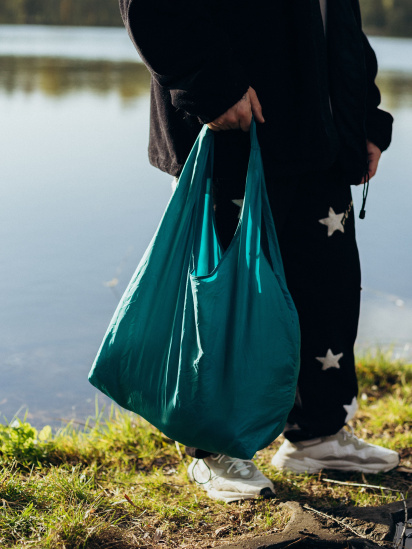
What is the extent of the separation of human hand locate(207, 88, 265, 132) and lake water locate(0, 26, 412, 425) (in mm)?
1182

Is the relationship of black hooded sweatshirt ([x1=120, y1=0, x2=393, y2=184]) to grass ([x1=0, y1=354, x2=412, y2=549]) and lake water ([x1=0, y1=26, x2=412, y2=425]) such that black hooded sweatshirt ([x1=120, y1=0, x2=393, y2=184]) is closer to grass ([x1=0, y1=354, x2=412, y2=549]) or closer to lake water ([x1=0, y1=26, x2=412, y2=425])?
grass ([x1=0, y1=354, x2=412, y2=549])

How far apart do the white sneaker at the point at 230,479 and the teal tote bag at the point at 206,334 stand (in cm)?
26

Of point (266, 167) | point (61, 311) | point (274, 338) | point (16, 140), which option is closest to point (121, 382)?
point (274, 338)

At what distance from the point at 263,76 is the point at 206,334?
60cm

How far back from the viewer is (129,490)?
1.84 m

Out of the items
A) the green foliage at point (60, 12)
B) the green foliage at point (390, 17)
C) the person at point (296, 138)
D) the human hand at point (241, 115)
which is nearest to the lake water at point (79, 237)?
the person at point (296, 138)

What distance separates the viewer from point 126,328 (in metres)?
1.61

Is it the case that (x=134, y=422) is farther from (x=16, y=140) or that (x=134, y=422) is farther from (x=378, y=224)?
(x=16, y=140)

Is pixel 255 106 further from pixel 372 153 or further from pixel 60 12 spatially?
pixel 60 12

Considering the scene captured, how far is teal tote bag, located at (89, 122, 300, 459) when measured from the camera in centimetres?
156

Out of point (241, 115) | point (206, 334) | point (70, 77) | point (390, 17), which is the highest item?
point (390, 17)

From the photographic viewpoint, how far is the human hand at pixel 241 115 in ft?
5.12

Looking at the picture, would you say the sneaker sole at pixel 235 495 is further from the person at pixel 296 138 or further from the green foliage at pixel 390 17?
the green foliage at pixel 390 17

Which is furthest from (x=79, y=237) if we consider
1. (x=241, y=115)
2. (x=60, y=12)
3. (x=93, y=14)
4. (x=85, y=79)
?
(x=60, y=12)
